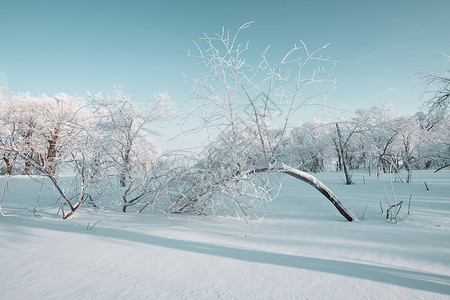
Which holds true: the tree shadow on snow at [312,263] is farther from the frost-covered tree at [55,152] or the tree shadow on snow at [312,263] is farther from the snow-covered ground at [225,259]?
the frost-covered tree at [55,152]

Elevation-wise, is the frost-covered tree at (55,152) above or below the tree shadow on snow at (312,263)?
above

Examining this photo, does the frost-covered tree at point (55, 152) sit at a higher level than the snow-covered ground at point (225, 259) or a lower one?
higher

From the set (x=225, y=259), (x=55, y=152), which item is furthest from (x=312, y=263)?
(x=55, y=152)

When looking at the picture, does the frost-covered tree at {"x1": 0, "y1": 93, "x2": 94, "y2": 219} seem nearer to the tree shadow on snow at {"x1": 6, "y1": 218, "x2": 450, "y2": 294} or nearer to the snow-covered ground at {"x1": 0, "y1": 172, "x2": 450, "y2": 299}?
the snow-covered ground at {"x1": 0, "y1": 172, "x2": 450, "y2": 299}

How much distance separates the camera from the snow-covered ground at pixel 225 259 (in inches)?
47.6

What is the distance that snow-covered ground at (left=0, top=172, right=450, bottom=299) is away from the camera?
1.21 metres

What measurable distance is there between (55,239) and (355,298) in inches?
100

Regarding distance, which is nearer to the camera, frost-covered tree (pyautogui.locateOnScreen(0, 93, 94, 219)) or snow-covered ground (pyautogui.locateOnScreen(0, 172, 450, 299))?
snow-covered ground (pyautogui.locateOnScreen(0, 172, 450, 299))

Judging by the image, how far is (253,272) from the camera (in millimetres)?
1401

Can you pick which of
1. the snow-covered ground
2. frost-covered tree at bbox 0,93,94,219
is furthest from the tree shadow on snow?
frost-covered tree at bbox 0,93,94,219

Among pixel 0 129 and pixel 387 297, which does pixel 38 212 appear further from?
pixel 0 129

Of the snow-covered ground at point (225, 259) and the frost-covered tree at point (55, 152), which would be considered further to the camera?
the frost-covered tree at point (55, 152)

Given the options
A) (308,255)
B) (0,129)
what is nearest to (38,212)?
(308,255)

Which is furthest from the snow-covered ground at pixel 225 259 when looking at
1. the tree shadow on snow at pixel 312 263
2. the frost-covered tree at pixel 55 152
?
the frost-covered tree at pixel 55 152
